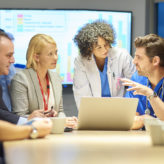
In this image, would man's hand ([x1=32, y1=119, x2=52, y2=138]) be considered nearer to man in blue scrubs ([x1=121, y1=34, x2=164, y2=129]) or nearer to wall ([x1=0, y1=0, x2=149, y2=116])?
man in blue scrubs ([x1=121, y1=34, x2=164, y2=129])

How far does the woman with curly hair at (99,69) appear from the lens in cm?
426

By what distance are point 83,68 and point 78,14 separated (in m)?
1.37

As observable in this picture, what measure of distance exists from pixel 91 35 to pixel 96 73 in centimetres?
44

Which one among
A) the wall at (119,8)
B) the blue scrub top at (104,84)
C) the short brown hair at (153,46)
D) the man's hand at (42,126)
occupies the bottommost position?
the blue scrub top at (104,84)

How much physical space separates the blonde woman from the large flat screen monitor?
5.99ft

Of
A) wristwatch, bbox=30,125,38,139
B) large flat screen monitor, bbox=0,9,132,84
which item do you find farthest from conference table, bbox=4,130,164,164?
large flat screen monitor, bbox=0,9,132,84

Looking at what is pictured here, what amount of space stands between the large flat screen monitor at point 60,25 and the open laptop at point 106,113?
9.19 feet

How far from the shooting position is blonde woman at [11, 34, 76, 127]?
10.9 feet

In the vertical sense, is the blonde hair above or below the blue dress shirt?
above

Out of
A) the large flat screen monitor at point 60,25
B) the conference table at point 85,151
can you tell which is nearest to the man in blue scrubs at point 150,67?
the conference table at point 85,151

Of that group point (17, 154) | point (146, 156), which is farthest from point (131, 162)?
point (17, 154)

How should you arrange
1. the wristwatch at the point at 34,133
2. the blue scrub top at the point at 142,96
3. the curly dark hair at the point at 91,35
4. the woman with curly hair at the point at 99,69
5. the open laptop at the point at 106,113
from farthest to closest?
1. the woman with curly hair at the point at 99,69
2. the curly dark hair at the point at 91,35
3. the blue scrub top at the point at 142,96
4. the open laptop at the point at 106,113
5. the wristwatch at the point at 34,133

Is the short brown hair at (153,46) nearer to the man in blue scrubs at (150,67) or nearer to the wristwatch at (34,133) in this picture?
the man in blue scrubs at (150,67)

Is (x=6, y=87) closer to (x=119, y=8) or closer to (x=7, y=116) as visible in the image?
(x=7, y=116)
